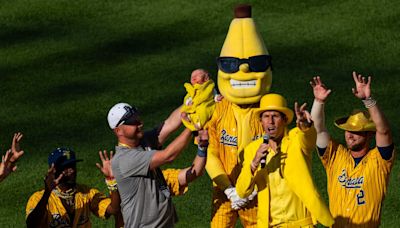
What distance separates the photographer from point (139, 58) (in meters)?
22.2

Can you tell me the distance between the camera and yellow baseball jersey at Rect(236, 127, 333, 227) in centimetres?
1316

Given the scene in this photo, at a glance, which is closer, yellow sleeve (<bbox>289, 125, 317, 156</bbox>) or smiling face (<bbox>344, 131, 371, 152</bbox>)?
yellow sleeve (<bbox>289, 125, 317, 156</bbox>)

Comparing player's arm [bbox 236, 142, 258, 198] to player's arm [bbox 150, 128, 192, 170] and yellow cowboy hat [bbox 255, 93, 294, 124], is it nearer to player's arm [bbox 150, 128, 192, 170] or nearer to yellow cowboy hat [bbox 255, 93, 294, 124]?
yellow cowboy hat [bbox 255, 93, 294, 124]

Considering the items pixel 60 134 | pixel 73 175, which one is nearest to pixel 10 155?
pixel 73 175

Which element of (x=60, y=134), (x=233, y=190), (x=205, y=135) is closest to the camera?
(x=205, y=135)

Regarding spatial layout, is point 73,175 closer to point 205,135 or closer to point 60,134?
point 205,135

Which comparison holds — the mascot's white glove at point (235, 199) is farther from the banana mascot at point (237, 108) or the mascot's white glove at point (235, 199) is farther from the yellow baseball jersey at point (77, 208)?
the yellow baseball jersey at point (77, 208)

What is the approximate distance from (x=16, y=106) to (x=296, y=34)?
4.70m

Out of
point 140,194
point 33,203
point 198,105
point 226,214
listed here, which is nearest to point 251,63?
point 198,105

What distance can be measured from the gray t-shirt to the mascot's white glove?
0.73m

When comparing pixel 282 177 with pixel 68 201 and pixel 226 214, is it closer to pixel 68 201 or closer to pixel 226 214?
pixel 226 214

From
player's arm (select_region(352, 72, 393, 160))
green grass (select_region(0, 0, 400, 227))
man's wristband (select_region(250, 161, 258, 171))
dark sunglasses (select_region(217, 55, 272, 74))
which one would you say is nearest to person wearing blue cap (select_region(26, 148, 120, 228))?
dark sunglasses (select_region(217, 55, 272, 74))

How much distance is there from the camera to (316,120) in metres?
13.7

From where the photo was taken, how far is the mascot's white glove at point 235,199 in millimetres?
14133
